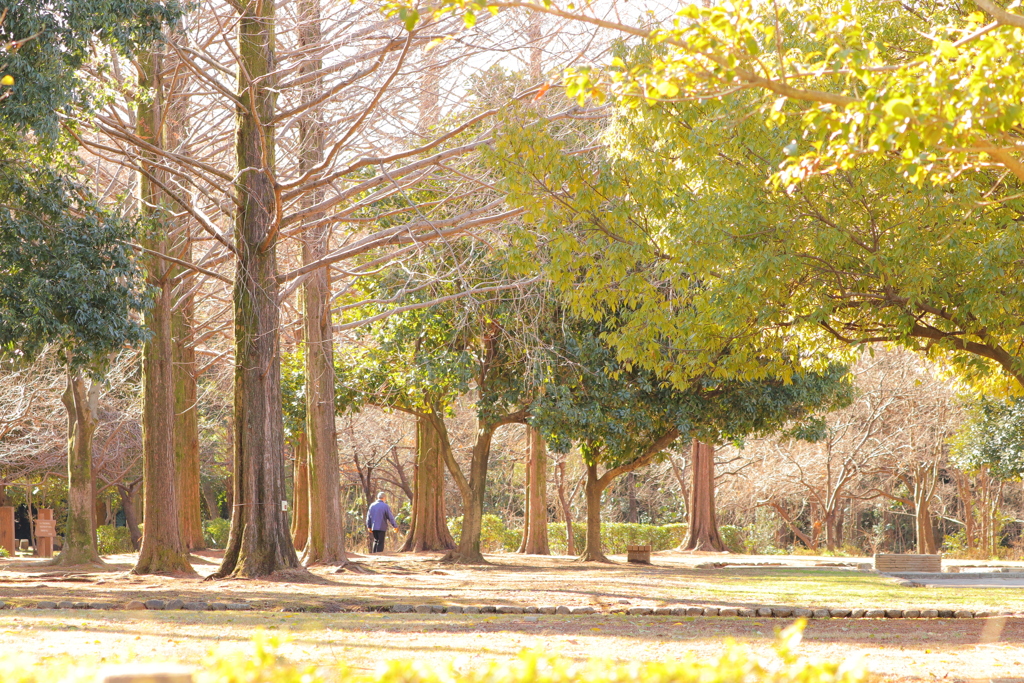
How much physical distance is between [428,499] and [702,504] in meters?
8.72

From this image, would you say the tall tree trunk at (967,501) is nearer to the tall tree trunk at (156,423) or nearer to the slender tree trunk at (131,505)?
the tall tree trunk at (156,423)

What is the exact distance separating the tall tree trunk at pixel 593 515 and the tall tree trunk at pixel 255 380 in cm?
876

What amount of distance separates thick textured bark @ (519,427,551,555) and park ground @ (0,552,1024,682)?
7.72 meters

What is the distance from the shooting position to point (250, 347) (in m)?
13.8

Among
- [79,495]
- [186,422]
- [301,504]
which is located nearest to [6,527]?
[186,422]

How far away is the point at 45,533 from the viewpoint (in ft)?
80.3

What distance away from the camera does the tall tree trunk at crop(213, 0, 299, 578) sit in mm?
13703

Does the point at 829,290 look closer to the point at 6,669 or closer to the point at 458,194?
the point at 458,194

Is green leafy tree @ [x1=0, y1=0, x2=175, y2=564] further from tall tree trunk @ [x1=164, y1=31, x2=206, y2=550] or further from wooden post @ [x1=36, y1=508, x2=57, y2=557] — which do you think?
wooden post @ [x1=36, y1=508, x2=57, y2=557]

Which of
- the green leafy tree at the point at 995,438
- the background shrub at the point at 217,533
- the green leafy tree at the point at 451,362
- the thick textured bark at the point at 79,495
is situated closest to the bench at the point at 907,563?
the green leafy tree at the point at 995,438

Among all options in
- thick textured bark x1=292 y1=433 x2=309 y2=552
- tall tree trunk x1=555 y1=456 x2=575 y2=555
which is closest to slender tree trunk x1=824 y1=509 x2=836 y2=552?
tall tree trunk x1=555 y1=456 x2=575 y2=555

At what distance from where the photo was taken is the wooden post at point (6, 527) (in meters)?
27.7

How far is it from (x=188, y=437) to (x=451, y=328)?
6889 millimetres

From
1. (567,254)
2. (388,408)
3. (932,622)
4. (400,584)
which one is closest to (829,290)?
(567,254)
